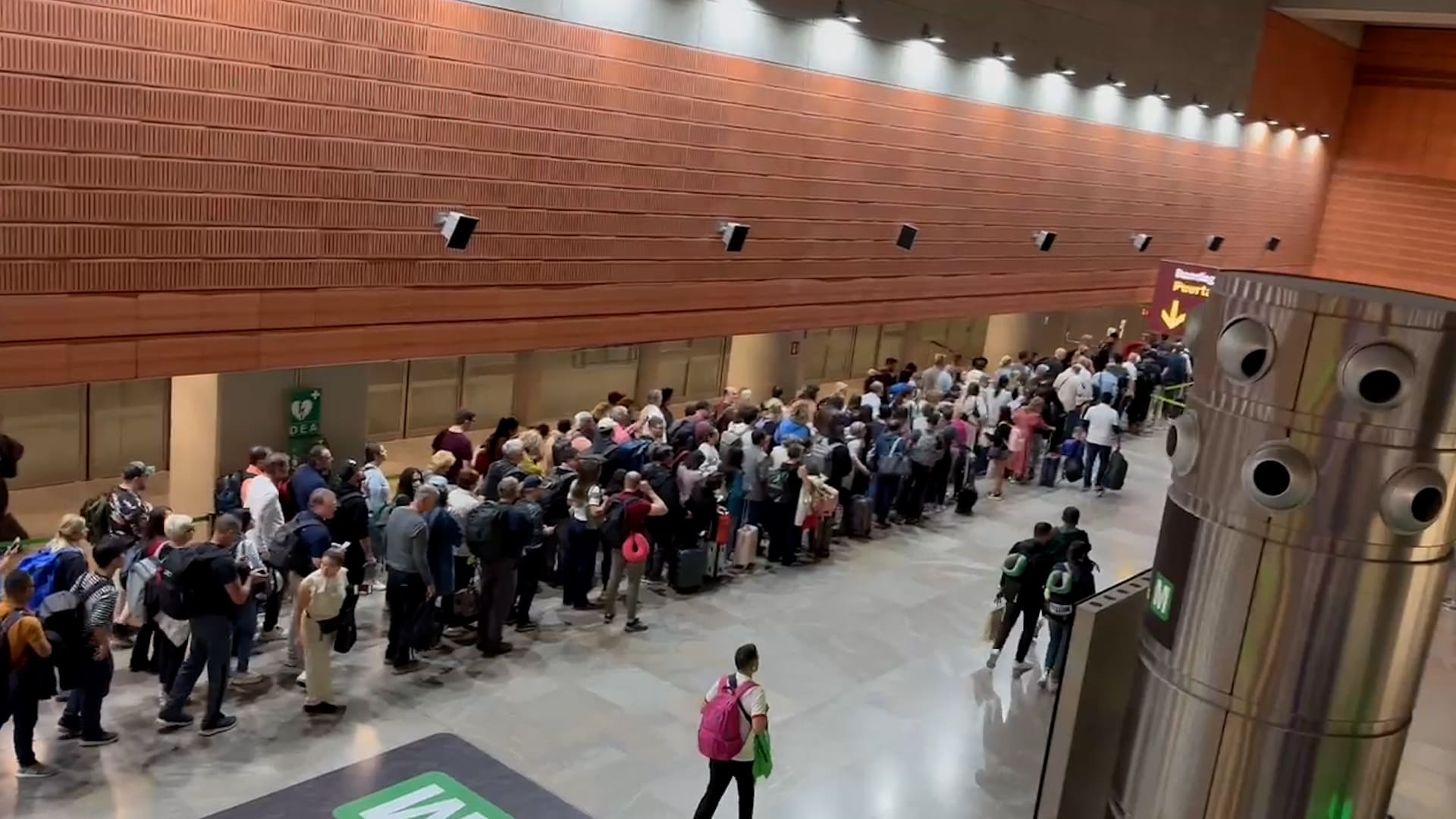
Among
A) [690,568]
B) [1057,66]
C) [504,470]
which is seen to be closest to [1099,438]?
[690,568]

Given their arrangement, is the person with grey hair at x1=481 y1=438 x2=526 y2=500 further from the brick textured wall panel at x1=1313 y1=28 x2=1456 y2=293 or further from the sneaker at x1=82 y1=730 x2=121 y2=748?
the brick textured wall panel at x1=1313 y1=28 x2=1456 y2=293

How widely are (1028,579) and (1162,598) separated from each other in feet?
17.5

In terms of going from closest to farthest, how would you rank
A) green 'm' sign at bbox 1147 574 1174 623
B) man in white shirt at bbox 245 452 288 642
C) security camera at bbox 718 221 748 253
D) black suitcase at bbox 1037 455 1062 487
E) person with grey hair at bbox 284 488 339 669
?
1. green 'm' sign at bbox 1147 574 1174 623
2. person with grey hair at bbox 284 488 339 669
3. man in white shirt at bbox 245 452 288 642
4. security camera at bbox 718 221 748 253
5. black suitcase at bbox 1037 455 1062 487

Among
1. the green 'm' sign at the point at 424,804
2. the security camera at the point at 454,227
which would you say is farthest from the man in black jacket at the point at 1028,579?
the security camera at the point at 454,227

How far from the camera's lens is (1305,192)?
101ft

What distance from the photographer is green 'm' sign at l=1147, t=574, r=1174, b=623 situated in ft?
14.8

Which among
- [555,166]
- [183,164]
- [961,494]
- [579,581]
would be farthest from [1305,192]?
[183,164]

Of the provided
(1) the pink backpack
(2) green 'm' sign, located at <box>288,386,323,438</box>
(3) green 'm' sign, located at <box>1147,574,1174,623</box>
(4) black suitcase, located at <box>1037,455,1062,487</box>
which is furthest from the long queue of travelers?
(3) green 'm' sign, located at <box>1147,574,1174,623</box>

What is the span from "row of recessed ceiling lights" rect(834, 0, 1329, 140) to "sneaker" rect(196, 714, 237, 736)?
1151cm

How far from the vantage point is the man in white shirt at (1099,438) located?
1598 cm

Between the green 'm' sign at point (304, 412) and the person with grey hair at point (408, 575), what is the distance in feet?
11.1

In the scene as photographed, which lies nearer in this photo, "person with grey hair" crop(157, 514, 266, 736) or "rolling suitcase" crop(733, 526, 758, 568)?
"person with grey hair" crop(157, 514, 266, 736)

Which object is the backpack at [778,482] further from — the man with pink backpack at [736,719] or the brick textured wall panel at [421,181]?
the man with pink backpack at [736,719]

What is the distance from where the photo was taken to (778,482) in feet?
39.0
